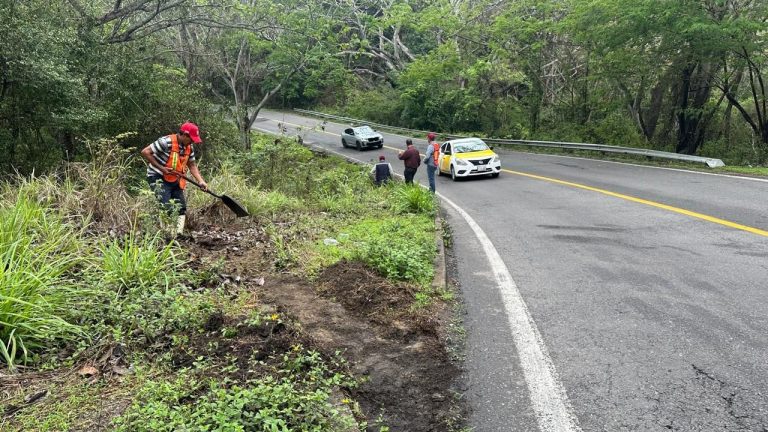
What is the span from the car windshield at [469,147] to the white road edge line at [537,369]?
12.2 meters

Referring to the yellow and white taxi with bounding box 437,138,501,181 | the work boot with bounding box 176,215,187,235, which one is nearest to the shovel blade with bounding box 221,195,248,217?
the work boot with bounding box 176,215,187,235

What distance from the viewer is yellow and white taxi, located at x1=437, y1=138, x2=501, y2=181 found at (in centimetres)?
1677

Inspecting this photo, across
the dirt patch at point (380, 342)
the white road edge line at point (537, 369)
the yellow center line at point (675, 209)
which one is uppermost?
the yellow center line at point (675, 209)

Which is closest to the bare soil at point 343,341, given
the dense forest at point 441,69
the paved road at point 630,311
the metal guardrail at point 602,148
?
the paved road at point 630,311

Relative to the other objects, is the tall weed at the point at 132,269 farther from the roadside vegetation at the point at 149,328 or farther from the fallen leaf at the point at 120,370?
the fallen leaf at the point at 120,370

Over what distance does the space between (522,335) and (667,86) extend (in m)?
21.1

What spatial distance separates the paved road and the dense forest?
6.92 m

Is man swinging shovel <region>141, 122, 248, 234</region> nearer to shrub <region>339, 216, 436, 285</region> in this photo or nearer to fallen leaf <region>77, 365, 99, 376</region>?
shrub <region>339, 216, 436, 285</region>

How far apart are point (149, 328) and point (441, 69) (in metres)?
30.1

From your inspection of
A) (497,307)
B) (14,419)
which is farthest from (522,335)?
(14,419)

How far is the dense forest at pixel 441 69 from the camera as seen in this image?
443 inches

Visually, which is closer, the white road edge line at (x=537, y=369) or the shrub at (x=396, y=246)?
the white road edge line at (x=537, y=369)

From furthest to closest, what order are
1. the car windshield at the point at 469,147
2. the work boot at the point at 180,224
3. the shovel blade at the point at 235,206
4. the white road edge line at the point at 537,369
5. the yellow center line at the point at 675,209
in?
the car windshield at the point at 469,147
the shovel blade at the point at 235,206
the yellow center line at the point at 675,209
the work boot at the point at 180,224
the white road edge line at the point at 537,369

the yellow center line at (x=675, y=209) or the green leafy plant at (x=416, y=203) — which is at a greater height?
the yellow center line at (x=675, y=209)
